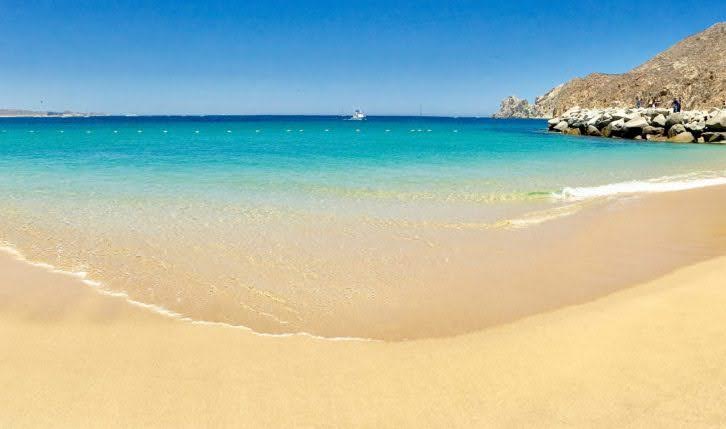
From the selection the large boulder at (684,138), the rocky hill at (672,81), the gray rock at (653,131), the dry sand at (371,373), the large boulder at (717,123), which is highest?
the rocky hill at (672,81)

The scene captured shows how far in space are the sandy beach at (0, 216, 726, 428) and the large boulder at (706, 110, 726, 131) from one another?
42330 mm

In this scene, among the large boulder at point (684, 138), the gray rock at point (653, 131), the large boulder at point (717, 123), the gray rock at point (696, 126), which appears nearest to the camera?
the large boulder at point (717, 123)

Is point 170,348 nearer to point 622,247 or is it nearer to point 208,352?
point 208,352

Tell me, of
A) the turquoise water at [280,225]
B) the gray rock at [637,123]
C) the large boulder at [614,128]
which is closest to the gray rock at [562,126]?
the large boulder at [614,128]

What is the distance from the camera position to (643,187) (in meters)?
15.0

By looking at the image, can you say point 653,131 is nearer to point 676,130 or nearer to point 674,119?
point 674,119

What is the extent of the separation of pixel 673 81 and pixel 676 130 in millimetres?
42815

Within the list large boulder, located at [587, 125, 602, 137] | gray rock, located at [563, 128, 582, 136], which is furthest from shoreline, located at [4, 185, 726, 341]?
gray rock, located at [563, 128, 582, 136]

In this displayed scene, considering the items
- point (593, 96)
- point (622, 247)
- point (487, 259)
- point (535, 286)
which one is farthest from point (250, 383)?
point (593, 96)

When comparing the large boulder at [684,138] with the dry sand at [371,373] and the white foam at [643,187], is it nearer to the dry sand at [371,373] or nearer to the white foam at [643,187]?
the white foam at [643,187]

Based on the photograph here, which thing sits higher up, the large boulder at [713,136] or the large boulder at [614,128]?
the large boulder at [614,128]

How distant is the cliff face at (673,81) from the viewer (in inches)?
2603

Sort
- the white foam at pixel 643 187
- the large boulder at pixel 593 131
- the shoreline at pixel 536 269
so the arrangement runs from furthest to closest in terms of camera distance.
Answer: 1. the large boulder at pixel 593 131
2. the white foam at pixel 643 187
3. the shoreline at pixel 536 269

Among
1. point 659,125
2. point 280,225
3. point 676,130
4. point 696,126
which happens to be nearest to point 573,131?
point 659,125
